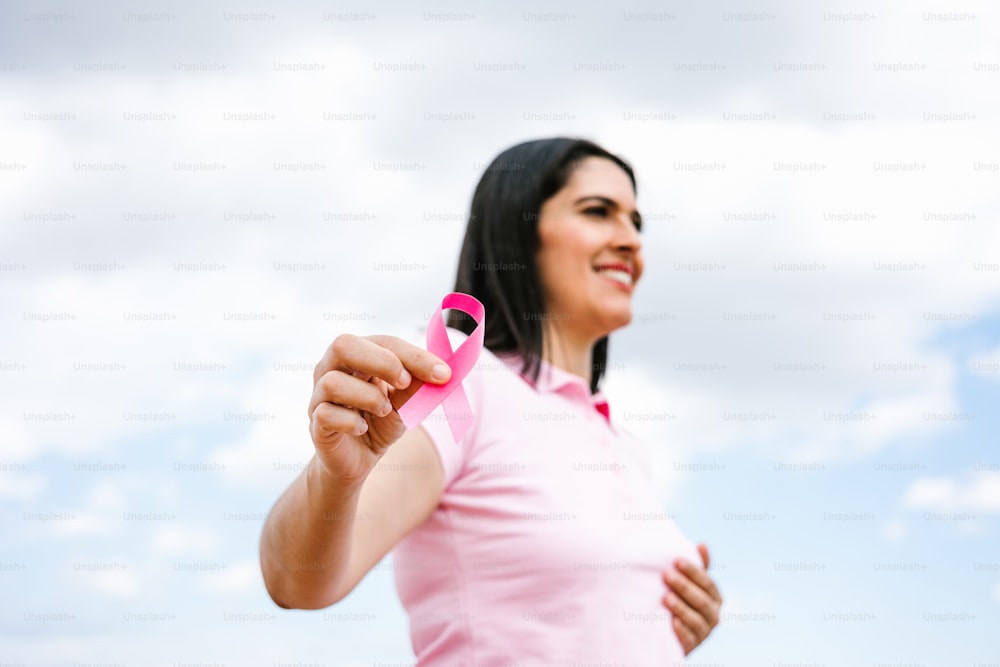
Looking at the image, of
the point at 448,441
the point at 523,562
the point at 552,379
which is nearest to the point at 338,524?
the point at 448,441

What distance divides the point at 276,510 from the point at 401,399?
435 millimetres

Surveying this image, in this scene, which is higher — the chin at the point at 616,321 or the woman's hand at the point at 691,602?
the chin at the point at 616,321

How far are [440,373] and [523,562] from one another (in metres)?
0.82

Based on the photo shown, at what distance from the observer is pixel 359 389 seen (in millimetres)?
1410

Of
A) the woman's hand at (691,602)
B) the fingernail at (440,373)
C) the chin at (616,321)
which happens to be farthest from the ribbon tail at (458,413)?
the chin at (616,321)

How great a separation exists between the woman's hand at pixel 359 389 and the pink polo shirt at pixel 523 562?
1.83 feet

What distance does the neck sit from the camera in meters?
2.74

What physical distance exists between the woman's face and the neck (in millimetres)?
21

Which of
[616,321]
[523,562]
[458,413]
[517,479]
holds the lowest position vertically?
[523,562]

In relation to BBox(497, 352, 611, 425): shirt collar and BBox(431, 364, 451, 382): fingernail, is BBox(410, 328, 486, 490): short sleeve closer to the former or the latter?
BBox(497, 352, 611, 425): shirt collar

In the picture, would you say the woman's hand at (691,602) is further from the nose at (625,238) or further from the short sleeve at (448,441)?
the nose at (625,238)

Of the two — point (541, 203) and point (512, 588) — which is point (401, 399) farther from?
point (541, 203)

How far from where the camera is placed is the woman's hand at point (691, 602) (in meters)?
2.30

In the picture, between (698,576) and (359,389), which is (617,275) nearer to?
(698,576)
